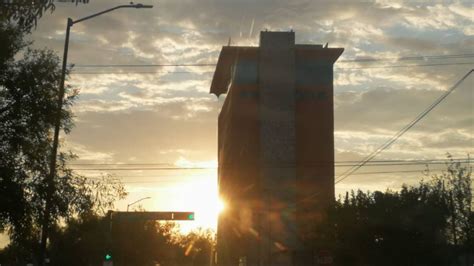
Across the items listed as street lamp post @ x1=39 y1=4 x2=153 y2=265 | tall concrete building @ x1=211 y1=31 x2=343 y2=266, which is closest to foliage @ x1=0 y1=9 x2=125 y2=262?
street lamp post @ x1=39 y1=4 x2=153 y2=265

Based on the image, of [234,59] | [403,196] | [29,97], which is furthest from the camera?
[234,59]

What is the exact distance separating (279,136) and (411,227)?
61.8m

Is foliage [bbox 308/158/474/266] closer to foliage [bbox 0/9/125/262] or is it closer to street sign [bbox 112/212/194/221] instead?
street sign [bbox 112/212/194/221]

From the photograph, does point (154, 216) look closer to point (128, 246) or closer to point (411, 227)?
point (411, 227)

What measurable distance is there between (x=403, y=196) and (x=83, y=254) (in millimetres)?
65774

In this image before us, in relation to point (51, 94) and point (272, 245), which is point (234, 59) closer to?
point (272, 245)

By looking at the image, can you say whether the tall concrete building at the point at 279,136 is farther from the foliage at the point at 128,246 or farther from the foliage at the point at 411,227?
the foliage at the point at 411,227

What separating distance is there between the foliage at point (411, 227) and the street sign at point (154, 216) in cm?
1613

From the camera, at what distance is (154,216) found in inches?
2746

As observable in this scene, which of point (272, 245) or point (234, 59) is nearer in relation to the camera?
point (272, 245)

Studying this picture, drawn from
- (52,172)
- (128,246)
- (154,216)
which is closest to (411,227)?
(154,216)

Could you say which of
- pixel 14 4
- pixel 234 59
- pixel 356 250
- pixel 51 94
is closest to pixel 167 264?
pixel 234 59

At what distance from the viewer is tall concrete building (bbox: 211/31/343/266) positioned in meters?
108

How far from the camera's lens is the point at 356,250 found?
5484 centimetres
